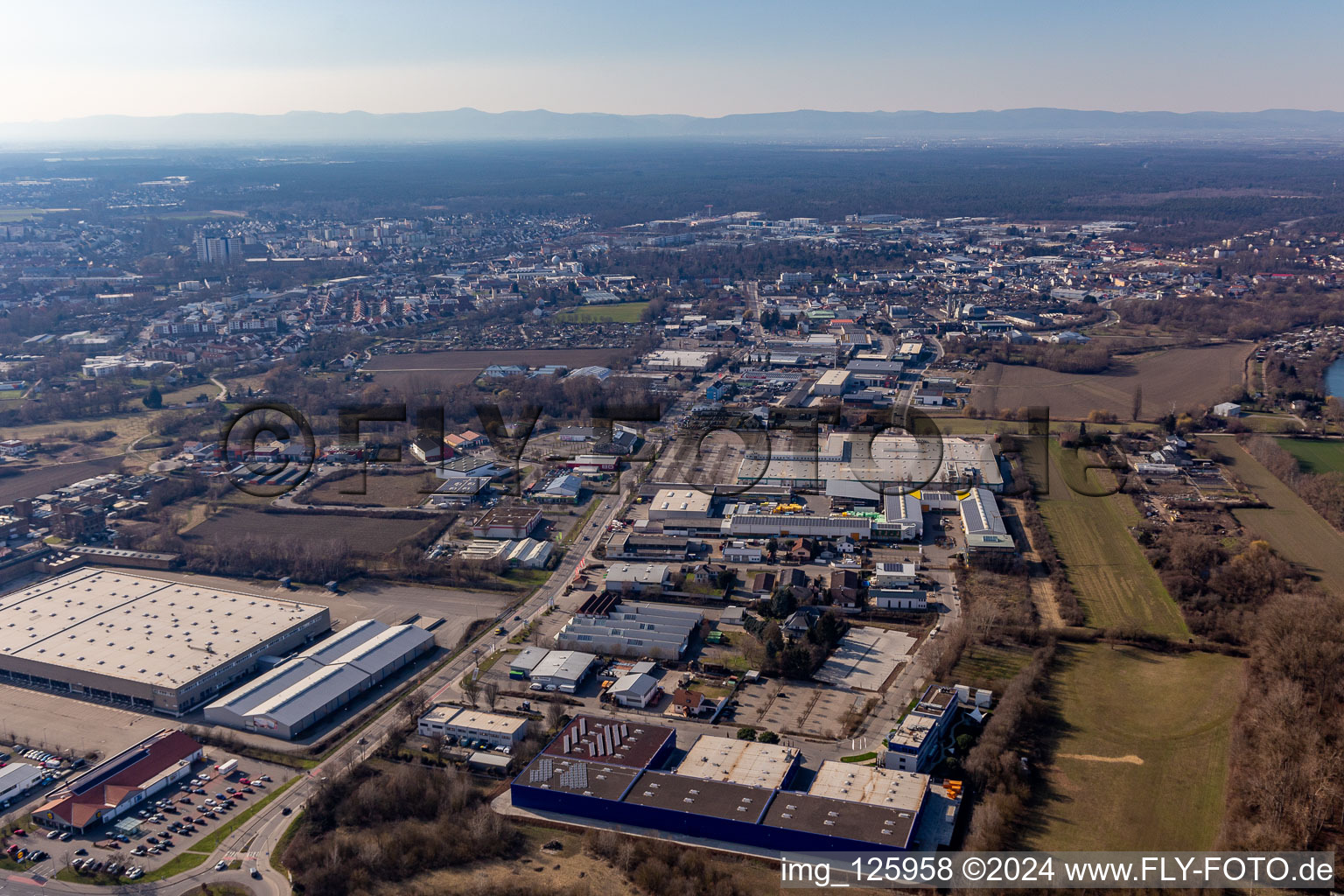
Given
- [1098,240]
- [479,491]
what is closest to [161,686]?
[479,491]

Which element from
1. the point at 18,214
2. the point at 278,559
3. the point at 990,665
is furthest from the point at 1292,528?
the point at 18,214

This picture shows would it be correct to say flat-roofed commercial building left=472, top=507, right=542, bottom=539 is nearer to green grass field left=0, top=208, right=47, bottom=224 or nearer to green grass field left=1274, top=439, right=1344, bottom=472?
green grass field left=1274, top=439, right=1344, bottom=472

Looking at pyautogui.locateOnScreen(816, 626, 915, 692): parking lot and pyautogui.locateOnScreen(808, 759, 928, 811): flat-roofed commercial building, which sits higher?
pyautogui.locateOnScreen(808, 759, 928, 811): flat-roofed commercial building

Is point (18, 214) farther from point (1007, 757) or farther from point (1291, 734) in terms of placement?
point (1291, 734)

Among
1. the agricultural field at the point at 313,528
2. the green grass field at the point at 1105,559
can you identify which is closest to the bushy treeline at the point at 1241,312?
the green grass field at the point at 1105,559

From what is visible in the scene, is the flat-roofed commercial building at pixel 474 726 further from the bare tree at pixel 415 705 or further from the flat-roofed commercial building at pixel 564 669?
the flat-roofed commercial building at pixel 564 669

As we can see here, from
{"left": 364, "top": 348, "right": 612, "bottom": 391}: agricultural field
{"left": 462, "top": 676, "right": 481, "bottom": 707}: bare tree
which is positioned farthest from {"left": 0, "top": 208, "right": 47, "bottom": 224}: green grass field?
{"left": 462, "top": 676, "right": 481, "bottom": 707}: bare tree
